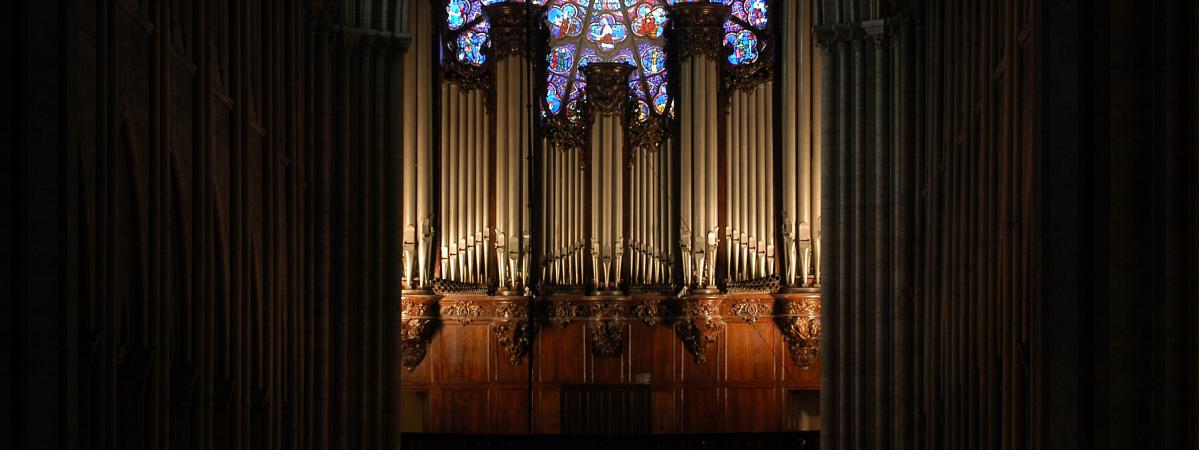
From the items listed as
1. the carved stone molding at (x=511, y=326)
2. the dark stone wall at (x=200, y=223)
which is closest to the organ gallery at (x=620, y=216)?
the carved stone molding at (x=511, y=326)

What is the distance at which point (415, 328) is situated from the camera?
23188mm

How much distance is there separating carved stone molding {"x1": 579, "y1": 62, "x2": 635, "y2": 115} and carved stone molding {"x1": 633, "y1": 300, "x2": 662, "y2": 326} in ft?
7.99

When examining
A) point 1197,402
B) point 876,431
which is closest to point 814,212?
point 876,431

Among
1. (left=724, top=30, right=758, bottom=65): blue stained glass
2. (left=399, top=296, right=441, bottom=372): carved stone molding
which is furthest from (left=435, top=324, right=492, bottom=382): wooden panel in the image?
(left=724, top=30, right=758, bottom=65): blue stained glass

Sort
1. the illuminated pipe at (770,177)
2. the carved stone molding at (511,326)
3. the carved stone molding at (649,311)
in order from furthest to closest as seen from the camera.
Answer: the carved stone molding at (649,311)
the carved stone molding at (511,326)
the illuminated pipe at (770,177)

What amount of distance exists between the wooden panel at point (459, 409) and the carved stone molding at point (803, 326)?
3785 millimetres

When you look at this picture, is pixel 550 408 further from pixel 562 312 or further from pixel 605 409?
pixel 562 312

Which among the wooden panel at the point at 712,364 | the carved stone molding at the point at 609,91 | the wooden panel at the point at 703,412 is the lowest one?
the wooden panel at the point at 703,412

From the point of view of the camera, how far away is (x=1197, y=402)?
10391 mm

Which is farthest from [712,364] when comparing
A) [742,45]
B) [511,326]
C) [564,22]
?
[564,22]

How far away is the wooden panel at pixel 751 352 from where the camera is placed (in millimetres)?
23547

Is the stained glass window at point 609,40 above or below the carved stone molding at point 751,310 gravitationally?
above

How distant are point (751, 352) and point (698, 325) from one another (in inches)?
28.5

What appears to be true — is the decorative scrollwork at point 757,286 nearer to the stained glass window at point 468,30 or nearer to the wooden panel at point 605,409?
the wooden panel at point 605,409
